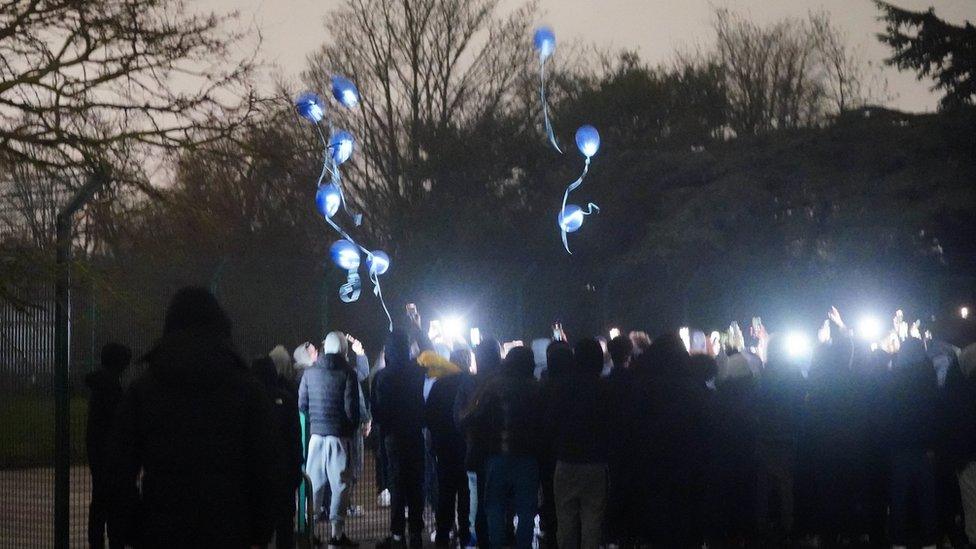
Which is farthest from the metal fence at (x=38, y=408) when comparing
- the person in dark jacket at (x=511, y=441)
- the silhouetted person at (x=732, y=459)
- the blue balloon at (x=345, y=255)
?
the silhouetted person at (x=732, y=459)

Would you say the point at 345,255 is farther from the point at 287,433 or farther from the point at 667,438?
the point at 667,438

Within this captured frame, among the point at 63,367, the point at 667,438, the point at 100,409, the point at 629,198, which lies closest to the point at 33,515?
the point at 63,367

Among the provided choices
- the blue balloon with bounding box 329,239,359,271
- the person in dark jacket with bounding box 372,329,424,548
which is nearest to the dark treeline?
the blue balloon with bounding box 329,239,359,271

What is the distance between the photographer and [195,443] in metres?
5.52

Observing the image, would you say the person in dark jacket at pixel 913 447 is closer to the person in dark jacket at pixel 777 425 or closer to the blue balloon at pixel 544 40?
the person in dark jacket at pixel 777 425

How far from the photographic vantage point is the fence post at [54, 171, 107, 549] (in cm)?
1021

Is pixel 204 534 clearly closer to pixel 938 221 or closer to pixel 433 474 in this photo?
pixel 433 474

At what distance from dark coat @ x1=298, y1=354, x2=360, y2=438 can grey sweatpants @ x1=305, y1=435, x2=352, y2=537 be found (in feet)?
0.43

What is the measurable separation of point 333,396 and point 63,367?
2.64m

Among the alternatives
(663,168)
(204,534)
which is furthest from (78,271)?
(663,168)

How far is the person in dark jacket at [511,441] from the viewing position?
9828 millimetres

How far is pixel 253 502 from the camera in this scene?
5680mm

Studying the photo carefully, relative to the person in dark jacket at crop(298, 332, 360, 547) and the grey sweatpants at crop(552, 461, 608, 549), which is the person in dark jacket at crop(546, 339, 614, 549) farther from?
the person in dark jacket at crop(298, 332, 360, 547)

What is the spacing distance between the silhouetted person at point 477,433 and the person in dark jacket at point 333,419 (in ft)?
4.53
